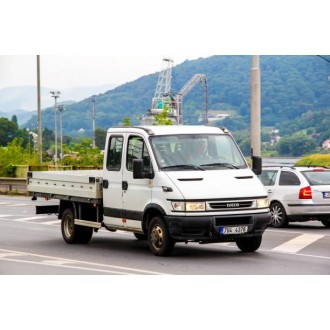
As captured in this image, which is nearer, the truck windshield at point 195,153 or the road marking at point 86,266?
the road marking at point 86,266

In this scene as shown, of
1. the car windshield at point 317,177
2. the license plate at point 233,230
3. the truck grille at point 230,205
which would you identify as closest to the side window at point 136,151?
the truck grille at point 230,205

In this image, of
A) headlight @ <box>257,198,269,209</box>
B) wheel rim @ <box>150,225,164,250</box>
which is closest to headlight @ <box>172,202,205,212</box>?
wheel rim @ <box>150,225,164,250</box>

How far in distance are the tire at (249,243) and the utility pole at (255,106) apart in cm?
1090

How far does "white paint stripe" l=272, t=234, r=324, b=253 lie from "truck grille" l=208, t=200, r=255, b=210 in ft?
6.28

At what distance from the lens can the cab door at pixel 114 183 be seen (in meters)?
15.8

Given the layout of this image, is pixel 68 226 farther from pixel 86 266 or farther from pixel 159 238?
pixel 86 266

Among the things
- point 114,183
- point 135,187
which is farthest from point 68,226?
point 135,187

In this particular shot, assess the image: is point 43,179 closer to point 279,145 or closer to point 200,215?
point 200,215

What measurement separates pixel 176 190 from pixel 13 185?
102 ft

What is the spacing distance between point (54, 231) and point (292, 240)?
6.09 meters

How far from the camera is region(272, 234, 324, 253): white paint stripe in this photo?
53.9 feet

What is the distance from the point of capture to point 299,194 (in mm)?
21156

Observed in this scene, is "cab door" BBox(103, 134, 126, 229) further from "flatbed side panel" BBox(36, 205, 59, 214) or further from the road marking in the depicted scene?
"flatbed side panel" BBox(36, 205, 59, 214)

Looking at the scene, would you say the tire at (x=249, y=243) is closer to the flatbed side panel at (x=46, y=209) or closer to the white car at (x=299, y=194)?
the flatbed side panel at (x=46, y=209)
